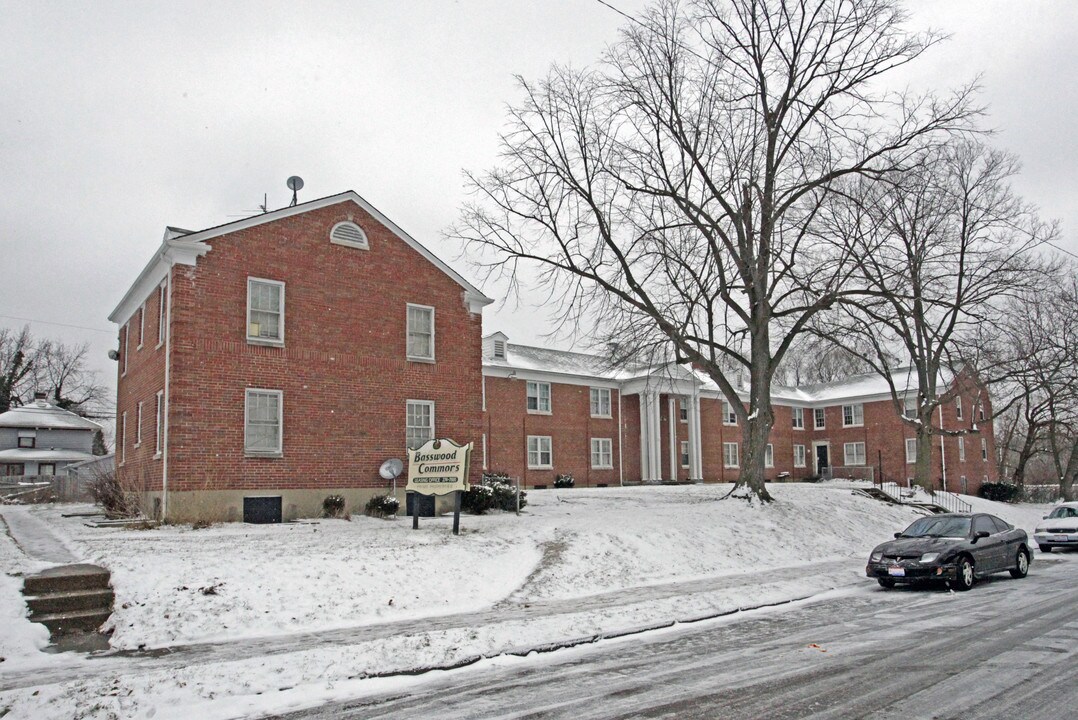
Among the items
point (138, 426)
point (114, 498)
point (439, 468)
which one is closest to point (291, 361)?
point (138, 426)

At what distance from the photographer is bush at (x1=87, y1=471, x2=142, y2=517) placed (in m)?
21.0

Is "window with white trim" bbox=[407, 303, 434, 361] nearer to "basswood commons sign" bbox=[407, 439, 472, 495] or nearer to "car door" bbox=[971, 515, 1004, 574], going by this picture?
"basswood commons sign" bbox=[407, 439, 472, 495]

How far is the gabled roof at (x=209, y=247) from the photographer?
20156 mm

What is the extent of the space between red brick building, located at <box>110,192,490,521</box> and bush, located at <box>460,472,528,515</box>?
165 cm

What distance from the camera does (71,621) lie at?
10086 millimetres

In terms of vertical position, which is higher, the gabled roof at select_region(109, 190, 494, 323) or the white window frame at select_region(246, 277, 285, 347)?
the gabled roof at select_region(109, 190, 494, 323)

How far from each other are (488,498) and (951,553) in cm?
1228

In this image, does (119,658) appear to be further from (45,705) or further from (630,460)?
(630,460)

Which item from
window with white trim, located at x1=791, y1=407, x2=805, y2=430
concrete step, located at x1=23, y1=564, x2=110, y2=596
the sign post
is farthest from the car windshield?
window with white trim, located at x1=791, y1=407, x2=805, y2=430

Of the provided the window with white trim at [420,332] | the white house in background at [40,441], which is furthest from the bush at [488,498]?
the white house in background at [40,441]

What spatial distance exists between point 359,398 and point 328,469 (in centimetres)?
217

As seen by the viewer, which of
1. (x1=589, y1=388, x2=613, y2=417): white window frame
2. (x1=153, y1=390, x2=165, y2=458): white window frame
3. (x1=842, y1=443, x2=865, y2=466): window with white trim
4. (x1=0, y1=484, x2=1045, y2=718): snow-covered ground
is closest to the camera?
(x1=0, y1=484, x2=1045, y2=718): snow-covered ground

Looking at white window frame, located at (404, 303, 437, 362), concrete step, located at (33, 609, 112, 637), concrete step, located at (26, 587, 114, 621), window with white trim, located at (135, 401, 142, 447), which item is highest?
white window frame, located at (404, 303, 437, 362)

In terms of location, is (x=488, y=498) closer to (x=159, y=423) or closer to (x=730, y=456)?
(x=159, y=423)
